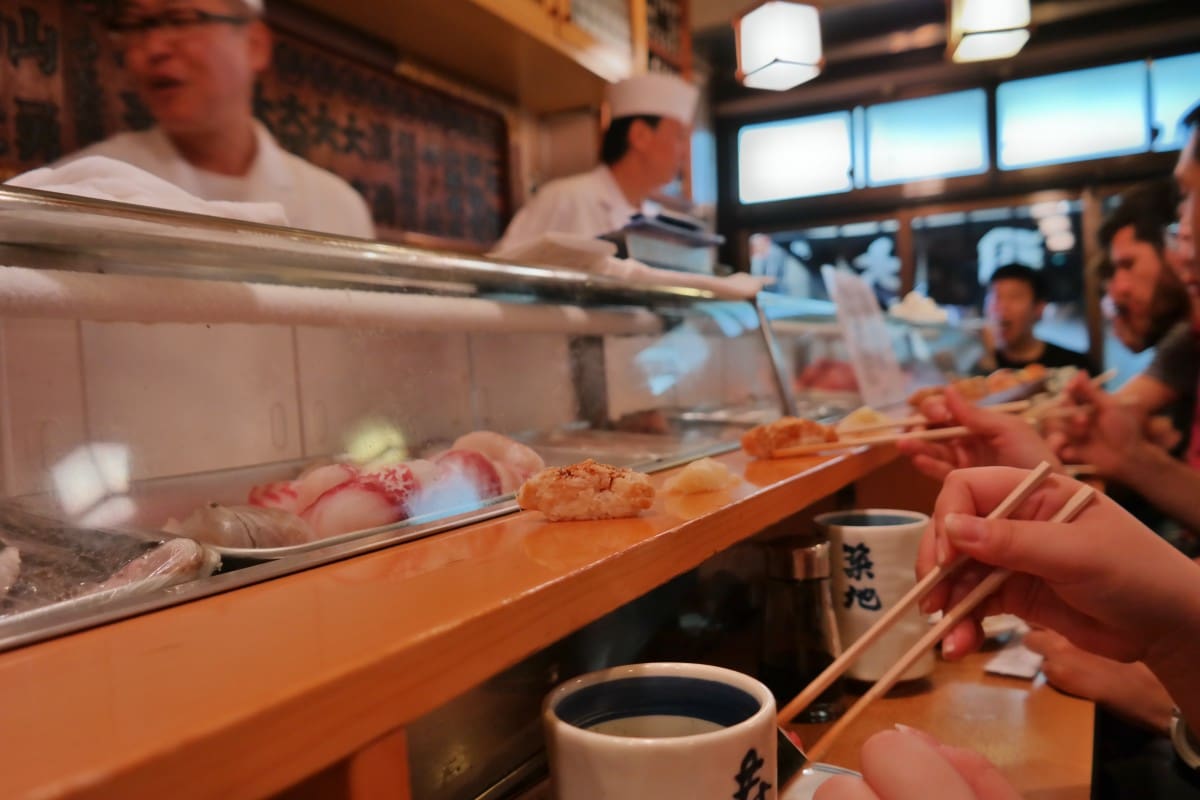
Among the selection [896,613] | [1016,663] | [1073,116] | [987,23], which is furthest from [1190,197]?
[1073,116]

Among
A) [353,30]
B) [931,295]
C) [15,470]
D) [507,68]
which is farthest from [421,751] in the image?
[931,295]

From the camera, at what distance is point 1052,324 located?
19.5 ft

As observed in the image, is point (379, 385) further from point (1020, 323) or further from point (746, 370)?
point (1020, 323)

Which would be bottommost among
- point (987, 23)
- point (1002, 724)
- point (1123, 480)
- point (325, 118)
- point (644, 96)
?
point (1002, 724)

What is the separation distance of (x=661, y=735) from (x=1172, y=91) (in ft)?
20.9

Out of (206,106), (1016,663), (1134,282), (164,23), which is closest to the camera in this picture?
(1016,663)

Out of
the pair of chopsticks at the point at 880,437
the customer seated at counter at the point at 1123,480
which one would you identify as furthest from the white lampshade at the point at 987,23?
the pair of chopsticks at the point at 880,437

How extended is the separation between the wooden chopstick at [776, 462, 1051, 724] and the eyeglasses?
6.89 ft

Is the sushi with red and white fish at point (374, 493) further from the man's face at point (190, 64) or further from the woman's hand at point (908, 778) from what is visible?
the man's face at point (190, 64)

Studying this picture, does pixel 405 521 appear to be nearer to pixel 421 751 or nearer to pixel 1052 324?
pixel 421 751

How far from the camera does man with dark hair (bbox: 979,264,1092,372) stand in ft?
17.3

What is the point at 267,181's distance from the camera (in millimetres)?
2289

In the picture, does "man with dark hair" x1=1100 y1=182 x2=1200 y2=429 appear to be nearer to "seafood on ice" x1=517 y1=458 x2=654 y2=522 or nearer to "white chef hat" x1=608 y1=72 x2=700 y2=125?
"white chef hat" x1=608 y1=72 x2=700 y2=125

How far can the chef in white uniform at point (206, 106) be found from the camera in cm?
194
